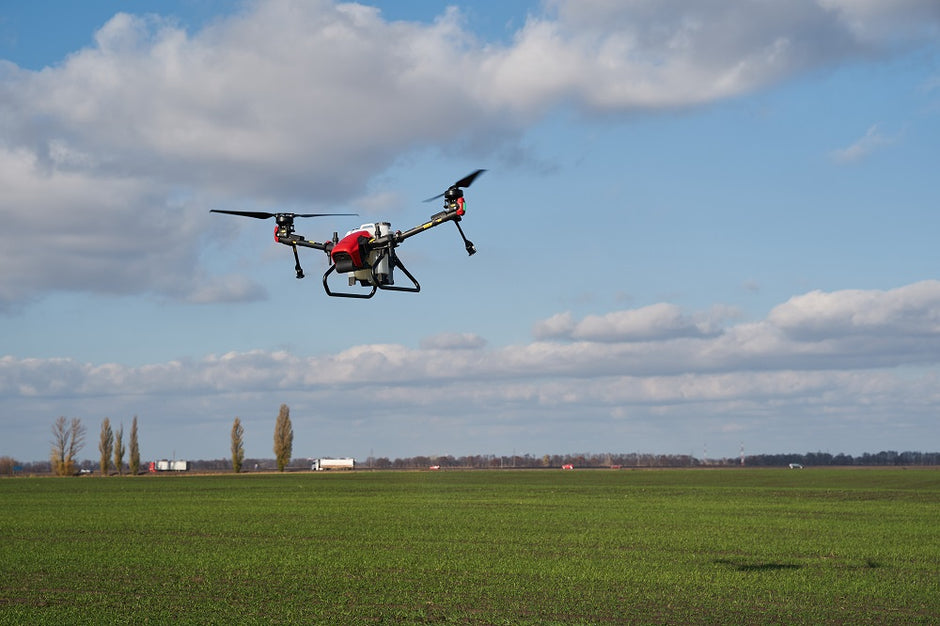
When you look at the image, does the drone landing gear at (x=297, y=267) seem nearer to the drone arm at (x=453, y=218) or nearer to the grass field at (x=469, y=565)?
the drone arm at (x=453, y=218)

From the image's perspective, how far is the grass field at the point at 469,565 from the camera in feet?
98.7

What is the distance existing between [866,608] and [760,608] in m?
3.43

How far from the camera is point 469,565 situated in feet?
130

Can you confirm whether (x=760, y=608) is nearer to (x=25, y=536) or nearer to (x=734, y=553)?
(x=734, y=553)

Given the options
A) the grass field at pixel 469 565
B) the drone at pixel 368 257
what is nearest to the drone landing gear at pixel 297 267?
the drone at pixel 368 257

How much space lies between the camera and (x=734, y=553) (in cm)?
4422

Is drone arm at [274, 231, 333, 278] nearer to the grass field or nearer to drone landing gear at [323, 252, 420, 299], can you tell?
drone landing gear at [323, 252, 420, 299]

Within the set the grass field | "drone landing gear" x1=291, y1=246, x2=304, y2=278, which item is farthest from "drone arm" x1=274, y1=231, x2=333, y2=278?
the grass field

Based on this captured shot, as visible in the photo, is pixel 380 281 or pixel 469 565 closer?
pixel 380 281

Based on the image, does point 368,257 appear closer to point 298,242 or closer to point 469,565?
point 298,242

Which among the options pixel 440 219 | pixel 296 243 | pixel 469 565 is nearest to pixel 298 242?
pixel 296 243

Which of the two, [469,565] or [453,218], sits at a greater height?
[453,218]

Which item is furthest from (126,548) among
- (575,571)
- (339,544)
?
(575,571)

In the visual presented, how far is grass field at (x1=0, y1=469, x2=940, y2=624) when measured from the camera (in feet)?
98.7
